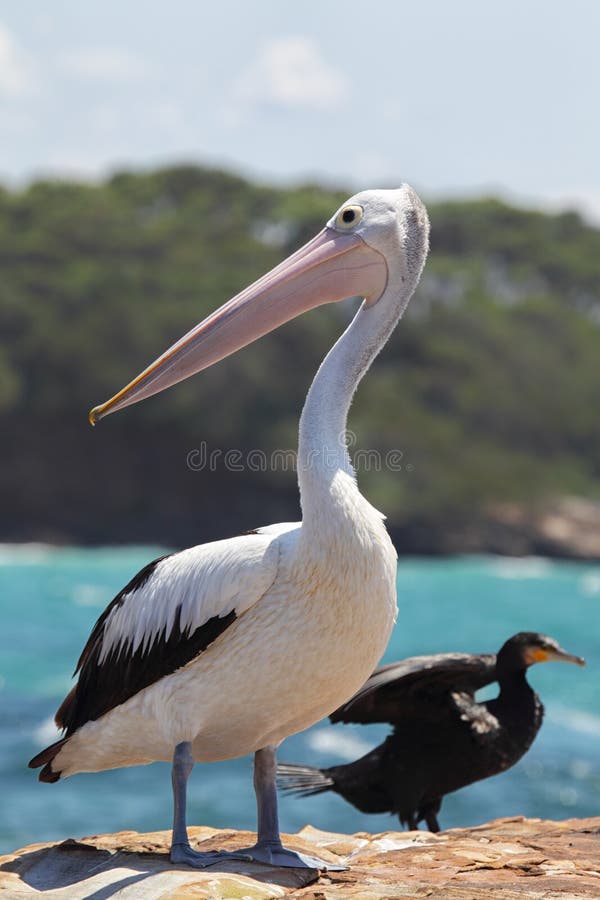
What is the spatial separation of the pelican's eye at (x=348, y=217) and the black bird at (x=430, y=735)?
205 cm

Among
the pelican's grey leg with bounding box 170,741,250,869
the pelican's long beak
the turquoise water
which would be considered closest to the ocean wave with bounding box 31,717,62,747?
the turquoise water

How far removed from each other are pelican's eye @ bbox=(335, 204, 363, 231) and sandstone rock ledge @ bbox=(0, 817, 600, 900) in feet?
6.62

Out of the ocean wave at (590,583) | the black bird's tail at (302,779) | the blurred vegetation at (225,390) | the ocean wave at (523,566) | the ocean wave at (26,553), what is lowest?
the black bird's tail at (302,779)

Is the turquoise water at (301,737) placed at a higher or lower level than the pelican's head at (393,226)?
lower

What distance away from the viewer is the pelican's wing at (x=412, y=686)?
5363 millimetres

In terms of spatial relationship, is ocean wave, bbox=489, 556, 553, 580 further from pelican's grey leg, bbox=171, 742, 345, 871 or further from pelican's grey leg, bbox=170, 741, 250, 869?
pelican's grey leg, bbox=170, 741, 250, 869

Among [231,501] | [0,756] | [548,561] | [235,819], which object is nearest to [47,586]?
[231,501]

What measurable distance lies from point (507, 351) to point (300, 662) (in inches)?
1660

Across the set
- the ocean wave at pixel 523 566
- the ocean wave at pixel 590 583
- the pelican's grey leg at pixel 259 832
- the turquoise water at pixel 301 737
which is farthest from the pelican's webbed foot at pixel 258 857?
the ocean wave at pixel 523 566

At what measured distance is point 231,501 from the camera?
42.3 m

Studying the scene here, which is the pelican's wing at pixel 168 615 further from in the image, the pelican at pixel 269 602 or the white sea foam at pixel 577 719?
the white sea foam at pixel 577 719

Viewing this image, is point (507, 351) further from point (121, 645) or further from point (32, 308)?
point (121, 645)

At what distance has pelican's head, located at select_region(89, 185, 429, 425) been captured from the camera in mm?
4102

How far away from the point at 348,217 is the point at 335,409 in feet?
2.19
